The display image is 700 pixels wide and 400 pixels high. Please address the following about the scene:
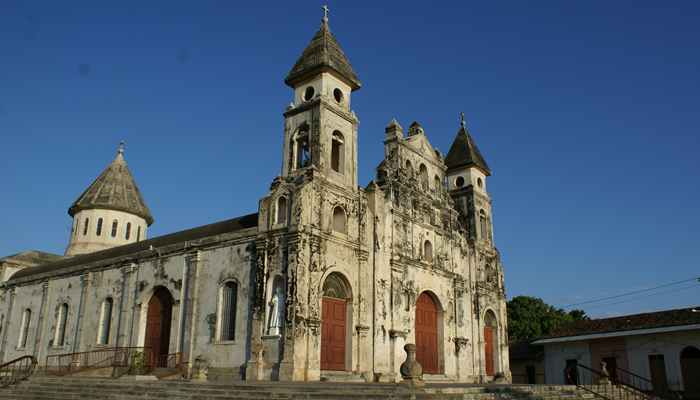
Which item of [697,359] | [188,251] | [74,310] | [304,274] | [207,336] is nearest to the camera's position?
[304,274]

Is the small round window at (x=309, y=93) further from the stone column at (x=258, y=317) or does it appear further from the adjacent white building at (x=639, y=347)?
the adjacent white building at (x=639, y=347)

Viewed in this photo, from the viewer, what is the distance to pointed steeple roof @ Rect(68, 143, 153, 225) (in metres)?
43.7

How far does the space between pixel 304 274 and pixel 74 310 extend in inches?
672

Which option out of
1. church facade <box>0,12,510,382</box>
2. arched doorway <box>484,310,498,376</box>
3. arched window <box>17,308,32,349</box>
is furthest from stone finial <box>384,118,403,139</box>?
arched window <box>17,308,32,349</box>

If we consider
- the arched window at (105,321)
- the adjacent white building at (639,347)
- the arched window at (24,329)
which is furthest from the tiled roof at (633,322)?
the arched window at (24,329)

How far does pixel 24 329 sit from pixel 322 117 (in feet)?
79.6

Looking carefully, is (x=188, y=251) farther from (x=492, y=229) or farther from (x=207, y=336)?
(x=492, y=229)

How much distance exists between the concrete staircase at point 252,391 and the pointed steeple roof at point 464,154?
16697 millimetres

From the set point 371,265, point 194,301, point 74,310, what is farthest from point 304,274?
point 74,310

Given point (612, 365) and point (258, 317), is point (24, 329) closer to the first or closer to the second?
point (258, 317)

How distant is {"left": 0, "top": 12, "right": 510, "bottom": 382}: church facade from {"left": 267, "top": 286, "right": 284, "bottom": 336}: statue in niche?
0.04 meters

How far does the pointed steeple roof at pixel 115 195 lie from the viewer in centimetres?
4369

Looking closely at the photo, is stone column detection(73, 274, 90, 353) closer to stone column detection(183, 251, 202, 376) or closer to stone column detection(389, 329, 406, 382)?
stone column detection(183, 251, 202, 376)

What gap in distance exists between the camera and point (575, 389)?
2312cm
